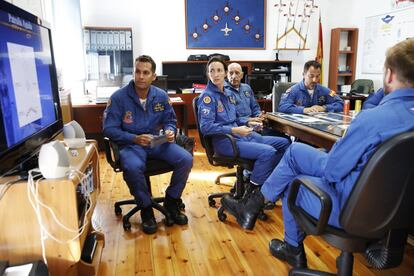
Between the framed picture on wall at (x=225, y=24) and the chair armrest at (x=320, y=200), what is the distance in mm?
4797

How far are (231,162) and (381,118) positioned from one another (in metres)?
1.25

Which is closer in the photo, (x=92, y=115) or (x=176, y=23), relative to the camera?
(x=92, y=115)

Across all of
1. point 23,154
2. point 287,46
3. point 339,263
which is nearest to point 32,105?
point 23,154

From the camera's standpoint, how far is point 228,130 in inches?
92.2

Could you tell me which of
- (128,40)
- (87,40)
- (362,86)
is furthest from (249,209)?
(362,86)

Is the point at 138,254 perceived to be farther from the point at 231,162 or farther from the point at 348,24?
the point at 348,24

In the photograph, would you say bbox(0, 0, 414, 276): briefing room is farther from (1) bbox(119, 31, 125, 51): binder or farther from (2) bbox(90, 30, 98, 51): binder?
(1) bbox(119, 31, 125, 51): binder

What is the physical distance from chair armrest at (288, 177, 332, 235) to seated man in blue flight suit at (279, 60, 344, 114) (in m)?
1.60

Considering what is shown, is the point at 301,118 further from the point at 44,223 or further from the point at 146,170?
the point at 44,223

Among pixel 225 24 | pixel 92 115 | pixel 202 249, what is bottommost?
pixel 202 249

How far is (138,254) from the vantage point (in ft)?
6.40

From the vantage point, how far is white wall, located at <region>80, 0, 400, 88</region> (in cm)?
538

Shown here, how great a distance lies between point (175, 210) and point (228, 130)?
697 mm

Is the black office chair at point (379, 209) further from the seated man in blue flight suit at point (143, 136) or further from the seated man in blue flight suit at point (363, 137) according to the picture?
the seated man in blue flight suit at point (143, 136)
